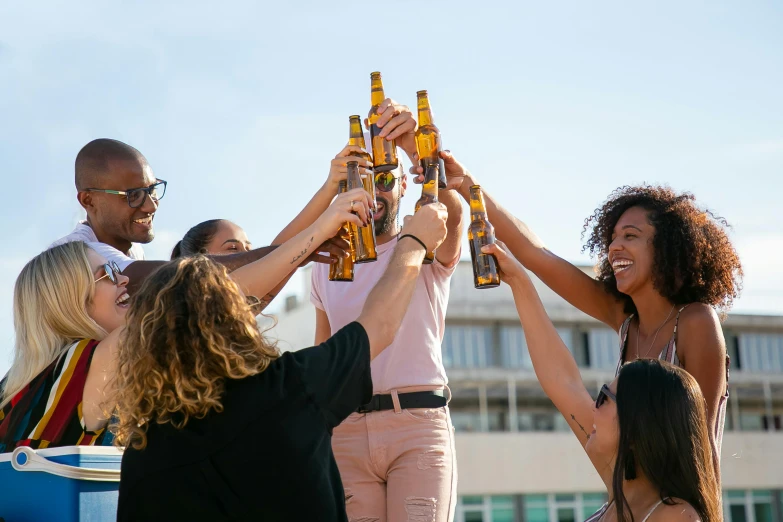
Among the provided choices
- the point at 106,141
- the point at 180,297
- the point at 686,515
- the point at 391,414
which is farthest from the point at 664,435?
the point at 106,141

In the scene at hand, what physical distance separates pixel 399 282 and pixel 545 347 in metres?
1.10

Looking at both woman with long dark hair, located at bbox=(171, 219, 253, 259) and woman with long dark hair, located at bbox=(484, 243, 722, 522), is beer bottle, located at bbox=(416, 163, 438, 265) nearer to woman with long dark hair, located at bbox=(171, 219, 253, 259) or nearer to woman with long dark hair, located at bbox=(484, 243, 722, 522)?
woman with long dark hair, located at bbox=(484, 243, 722, 522)

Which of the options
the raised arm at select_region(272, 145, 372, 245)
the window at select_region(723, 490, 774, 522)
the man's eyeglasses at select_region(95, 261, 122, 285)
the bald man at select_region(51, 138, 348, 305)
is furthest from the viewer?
the window at select_region(723, 490, 774, 522)

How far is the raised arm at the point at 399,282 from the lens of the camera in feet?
11.2

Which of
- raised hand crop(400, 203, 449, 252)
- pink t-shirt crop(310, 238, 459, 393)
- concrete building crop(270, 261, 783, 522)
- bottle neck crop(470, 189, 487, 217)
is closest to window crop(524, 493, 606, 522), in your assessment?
concrete building crop(270, 261, 783, 522)

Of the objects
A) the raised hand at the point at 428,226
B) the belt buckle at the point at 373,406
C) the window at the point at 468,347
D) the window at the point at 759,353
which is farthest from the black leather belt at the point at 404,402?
the window at the point at 759,353

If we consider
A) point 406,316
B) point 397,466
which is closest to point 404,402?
point 397,466

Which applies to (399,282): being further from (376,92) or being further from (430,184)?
(376,92)

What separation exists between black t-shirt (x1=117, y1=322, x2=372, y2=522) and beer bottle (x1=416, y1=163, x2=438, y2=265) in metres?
1.37

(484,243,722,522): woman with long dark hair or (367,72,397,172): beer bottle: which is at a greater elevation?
(367,72,397,172): beer bottle

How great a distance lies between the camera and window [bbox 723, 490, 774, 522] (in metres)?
44.2

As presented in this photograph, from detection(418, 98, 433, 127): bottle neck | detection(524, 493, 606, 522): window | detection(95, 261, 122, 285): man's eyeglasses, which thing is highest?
detection(418, 98, 433, 127): bottle neck

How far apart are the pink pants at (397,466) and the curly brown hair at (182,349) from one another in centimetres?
134

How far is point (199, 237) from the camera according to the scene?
5.64 metres
